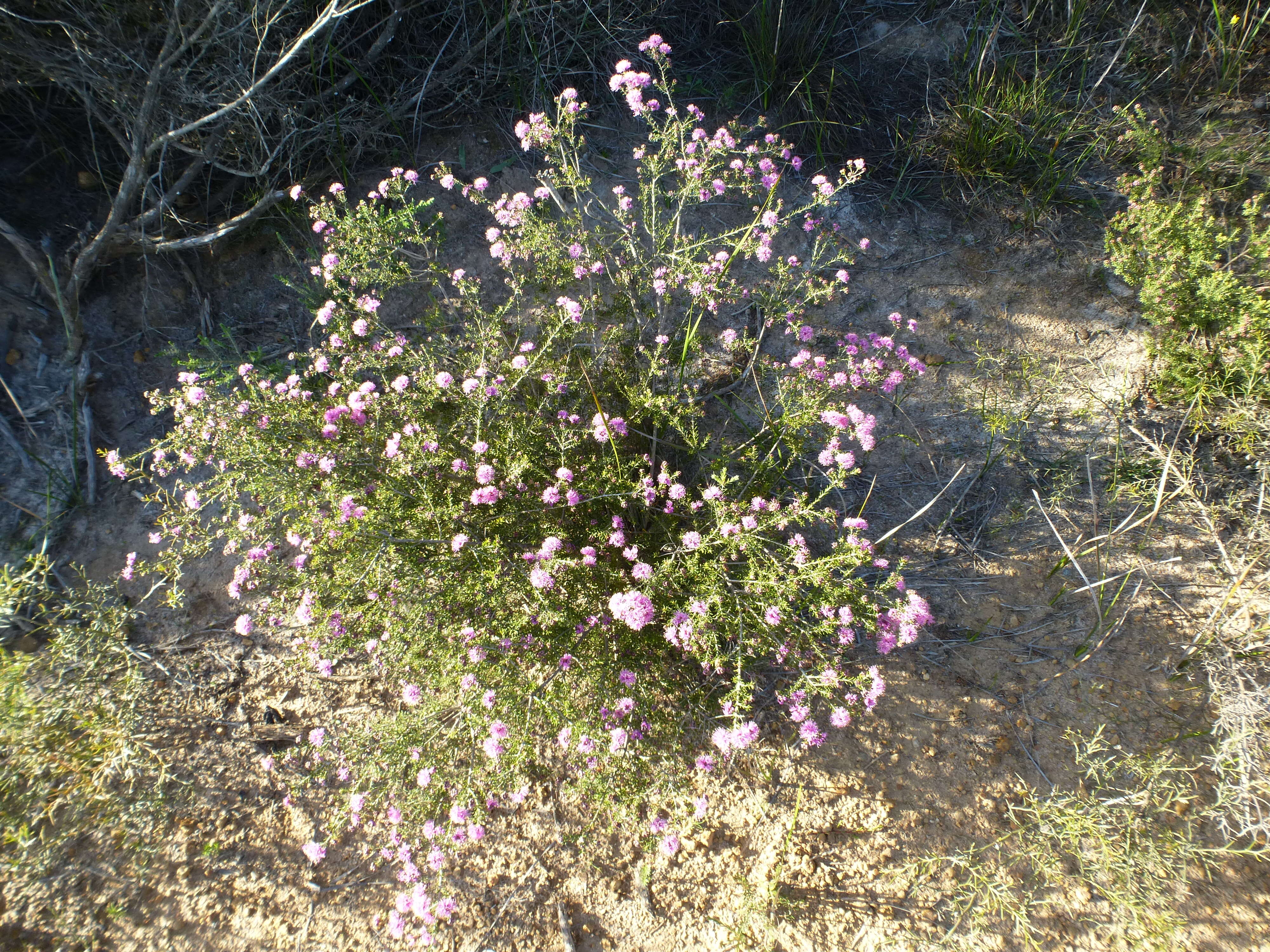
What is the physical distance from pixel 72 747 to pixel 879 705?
3214mm

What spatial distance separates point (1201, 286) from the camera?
2.79 meters

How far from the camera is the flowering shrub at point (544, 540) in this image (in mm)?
2182

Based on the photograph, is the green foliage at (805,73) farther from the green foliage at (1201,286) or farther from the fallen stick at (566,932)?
the fallen stick at (566,932)

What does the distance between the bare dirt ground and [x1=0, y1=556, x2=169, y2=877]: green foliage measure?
13cm

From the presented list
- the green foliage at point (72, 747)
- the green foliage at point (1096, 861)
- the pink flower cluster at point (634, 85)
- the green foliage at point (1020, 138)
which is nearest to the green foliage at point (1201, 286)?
the green foliage at point (1020, 138)

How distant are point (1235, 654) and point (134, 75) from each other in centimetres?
524

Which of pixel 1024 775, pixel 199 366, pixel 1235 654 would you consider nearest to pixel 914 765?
pixel 1024 775

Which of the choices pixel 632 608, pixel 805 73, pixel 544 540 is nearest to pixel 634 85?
pixel 805 73

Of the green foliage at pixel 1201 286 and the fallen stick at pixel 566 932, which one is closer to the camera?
the fallen stick at pixel 566 932

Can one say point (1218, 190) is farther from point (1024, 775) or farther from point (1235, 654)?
point (1024, 775)

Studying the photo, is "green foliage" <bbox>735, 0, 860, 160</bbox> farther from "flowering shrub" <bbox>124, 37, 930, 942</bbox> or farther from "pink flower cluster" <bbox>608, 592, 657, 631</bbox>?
"pink flower cluster" <bbox>608, 592, 657, 631</bbox>

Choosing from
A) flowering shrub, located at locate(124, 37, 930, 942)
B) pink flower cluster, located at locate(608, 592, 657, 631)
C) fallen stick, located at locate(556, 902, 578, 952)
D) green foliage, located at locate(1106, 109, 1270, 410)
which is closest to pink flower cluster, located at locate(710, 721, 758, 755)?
flowering shrub, located at locate(124, 37, 930, 942)

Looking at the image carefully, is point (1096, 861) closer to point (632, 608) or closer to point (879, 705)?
point (879, 705)

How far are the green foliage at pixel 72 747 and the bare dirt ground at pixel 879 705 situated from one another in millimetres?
127
